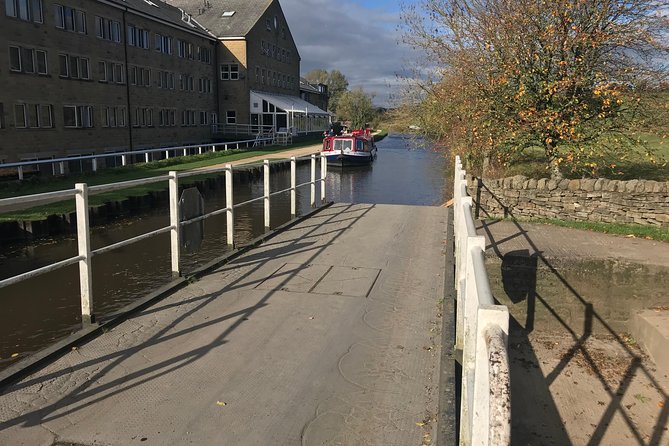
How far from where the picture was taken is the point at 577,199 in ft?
43.0

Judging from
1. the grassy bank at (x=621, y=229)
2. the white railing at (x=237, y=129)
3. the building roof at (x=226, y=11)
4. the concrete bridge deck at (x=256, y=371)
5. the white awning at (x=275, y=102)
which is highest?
the building roof at (x=226, y=11)

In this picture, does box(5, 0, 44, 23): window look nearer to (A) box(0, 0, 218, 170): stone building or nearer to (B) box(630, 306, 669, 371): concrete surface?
(A) box(0, 0, 218, 170): stone building

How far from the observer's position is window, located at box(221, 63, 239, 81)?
52.4 meters

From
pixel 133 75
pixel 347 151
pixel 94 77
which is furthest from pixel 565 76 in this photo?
pixel 133 75

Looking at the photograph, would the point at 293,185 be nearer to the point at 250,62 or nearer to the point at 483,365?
the point at 483,365

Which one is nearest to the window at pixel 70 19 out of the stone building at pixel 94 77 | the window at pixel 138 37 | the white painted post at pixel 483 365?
the stone building at pixel 94 77

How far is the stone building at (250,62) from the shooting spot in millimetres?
52250

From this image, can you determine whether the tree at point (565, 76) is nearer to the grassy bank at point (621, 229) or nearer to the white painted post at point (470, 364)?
the grassy bank at point (621, 229)

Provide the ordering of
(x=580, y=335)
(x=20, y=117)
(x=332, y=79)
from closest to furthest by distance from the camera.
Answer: (x=580, y=335), (x=20, y=117), (x=332, y=79)

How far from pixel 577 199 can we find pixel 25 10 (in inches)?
1052

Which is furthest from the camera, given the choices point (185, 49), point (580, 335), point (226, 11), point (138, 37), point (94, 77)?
point (226, 11)

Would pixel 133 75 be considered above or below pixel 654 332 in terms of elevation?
above

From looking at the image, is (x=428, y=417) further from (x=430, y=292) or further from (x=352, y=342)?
(x=430, y=292)

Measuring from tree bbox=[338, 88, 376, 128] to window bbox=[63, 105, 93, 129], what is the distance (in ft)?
217
